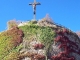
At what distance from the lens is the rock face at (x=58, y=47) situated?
114 feet

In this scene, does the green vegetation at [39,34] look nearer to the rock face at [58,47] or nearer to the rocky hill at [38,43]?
the rocky hill at [38,43]

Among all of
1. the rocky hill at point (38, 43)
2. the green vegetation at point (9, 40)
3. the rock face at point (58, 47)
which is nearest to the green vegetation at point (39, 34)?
the rocky hill at point (38, 43)

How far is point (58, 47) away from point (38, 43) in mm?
2161

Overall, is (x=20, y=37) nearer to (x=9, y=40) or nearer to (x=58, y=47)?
(x=9, y=40)

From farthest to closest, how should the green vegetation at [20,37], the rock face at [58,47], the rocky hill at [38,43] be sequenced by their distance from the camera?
the green vegetation at [20,37]
the rocky hill at [38,43]
the rock face at [58,47]

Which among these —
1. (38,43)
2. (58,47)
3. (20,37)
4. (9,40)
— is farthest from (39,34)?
(9,40)

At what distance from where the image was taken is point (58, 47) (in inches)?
1412

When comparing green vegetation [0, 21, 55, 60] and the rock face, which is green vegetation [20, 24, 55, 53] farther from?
the rock face

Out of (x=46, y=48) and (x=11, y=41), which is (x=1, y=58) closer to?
(x=11, y=41)

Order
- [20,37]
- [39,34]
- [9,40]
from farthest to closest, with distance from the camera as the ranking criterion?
1. [9,40]
2. [20,37]
3. [39,34]

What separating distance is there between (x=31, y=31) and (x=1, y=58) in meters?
4.25

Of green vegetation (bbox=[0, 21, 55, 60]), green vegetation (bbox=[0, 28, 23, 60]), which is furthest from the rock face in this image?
green vegetation (bbox=[0, 28, 23, 60])

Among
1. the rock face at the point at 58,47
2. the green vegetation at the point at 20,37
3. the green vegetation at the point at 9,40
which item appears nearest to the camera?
the rock face at the point at 58,47

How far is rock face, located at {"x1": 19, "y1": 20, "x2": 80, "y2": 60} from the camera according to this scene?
3468cm
